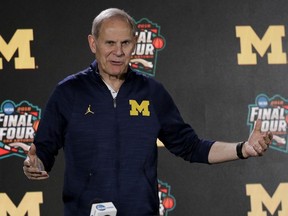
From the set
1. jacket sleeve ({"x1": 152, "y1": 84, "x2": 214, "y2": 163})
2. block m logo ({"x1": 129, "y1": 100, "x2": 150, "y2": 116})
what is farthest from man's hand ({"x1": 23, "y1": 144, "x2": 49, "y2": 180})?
jacket sleeve ({"x1": 152, "y1": 84, "x2": 214, "y2": 163})

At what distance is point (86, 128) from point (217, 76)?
1905mm

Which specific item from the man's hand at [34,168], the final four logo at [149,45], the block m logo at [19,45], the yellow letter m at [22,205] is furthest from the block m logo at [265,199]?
the man's hand at [34,168]

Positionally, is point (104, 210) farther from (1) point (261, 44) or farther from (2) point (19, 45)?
(1) point (261, 44)

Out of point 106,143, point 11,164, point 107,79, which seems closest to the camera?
point 106,143

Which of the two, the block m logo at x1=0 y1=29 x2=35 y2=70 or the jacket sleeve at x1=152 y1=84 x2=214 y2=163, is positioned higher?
the block m logo at x1=0 y1=29 x2=35 y2=70

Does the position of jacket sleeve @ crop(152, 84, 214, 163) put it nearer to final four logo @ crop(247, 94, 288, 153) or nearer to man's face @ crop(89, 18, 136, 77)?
man's face @ crop(89, 18, 136, 77)

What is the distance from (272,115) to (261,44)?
469mm

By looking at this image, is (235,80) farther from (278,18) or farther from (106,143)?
(106,143)

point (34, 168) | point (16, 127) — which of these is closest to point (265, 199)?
point (16, 127)

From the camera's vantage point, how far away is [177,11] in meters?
3.68

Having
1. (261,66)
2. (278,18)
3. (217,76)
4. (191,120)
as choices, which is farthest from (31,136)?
(278,18)

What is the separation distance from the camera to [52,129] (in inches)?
76.2

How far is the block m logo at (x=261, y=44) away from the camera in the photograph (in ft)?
12.2

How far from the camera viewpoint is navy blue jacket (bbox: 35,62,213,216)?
189 cm
